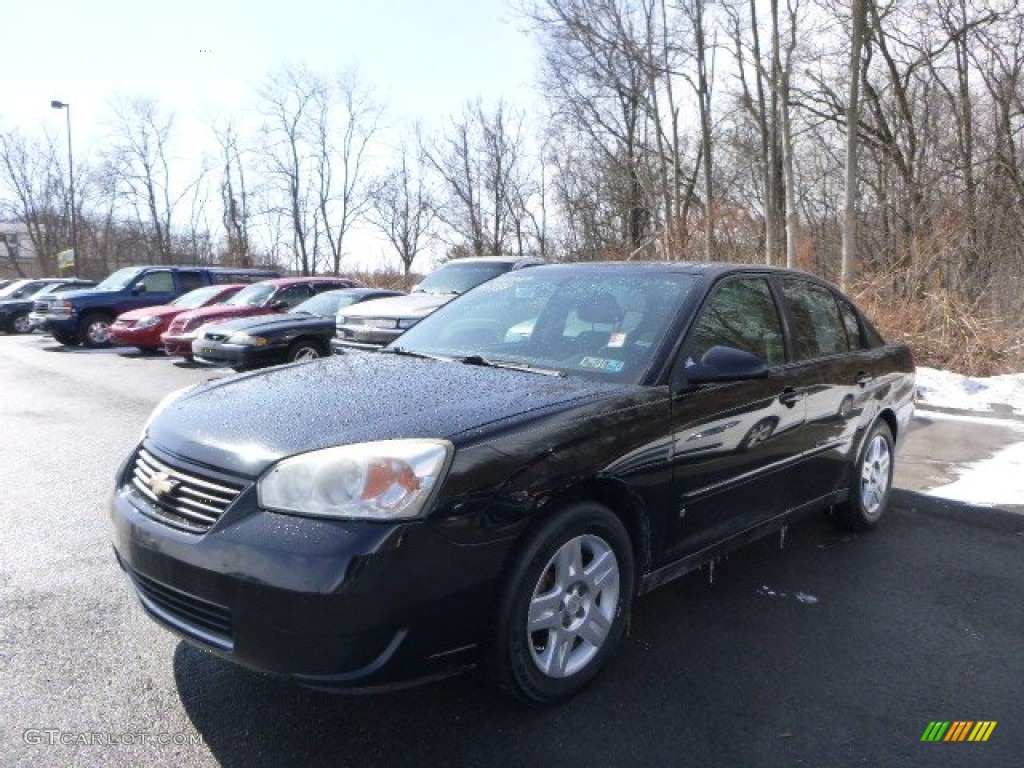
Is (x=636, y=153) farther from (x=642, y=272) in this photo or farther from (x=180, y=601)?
(x=180, y=601)

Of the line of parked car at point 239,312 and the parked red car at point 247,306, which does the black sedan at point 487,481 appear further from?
the parked red car at point 247,306

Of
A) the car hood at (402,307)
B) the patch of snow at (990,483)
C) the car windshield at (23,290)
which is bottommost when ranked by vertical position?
the patch of snow at (990,483)

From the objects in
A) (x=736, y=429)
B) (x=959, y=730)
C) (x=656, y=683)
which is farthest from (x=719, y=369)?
(x=959, y=730)

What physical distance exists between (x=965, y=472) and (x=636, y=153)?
23969 mm

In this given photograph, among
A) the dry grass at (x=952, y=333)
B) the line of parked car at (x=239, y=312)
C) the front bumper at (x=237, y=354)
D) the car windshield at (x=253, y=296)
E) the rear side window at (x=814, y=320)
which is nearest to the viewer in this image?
the rear side window at (x=814, y=320)

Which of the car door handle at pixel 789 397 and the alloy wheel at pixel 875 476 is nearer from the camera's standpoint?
the car door handle at pixel 789 397

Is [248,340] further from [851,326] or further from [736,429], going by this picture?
[736,429]

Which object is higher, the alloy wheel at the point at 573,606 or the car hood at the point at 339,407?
the car hood at the point at 339,407

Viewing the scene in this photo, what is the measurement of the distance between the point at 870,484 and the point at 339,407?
3518mm

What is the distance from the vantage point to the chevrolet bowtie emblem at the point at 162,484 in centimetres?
242

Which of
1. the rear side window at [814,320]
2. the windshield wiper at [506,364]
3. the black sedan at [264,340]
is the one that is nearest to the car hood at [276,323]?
the black sedan at [264,340]

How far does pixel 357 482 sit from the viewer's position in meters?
2.19

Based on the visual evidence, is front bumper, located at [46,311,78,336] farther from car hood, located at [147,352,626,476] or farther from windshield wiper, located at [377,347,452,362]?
car hood, located at [147,352,626,476]

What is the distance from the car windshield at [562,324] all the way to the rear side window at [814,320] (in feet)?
2.89
